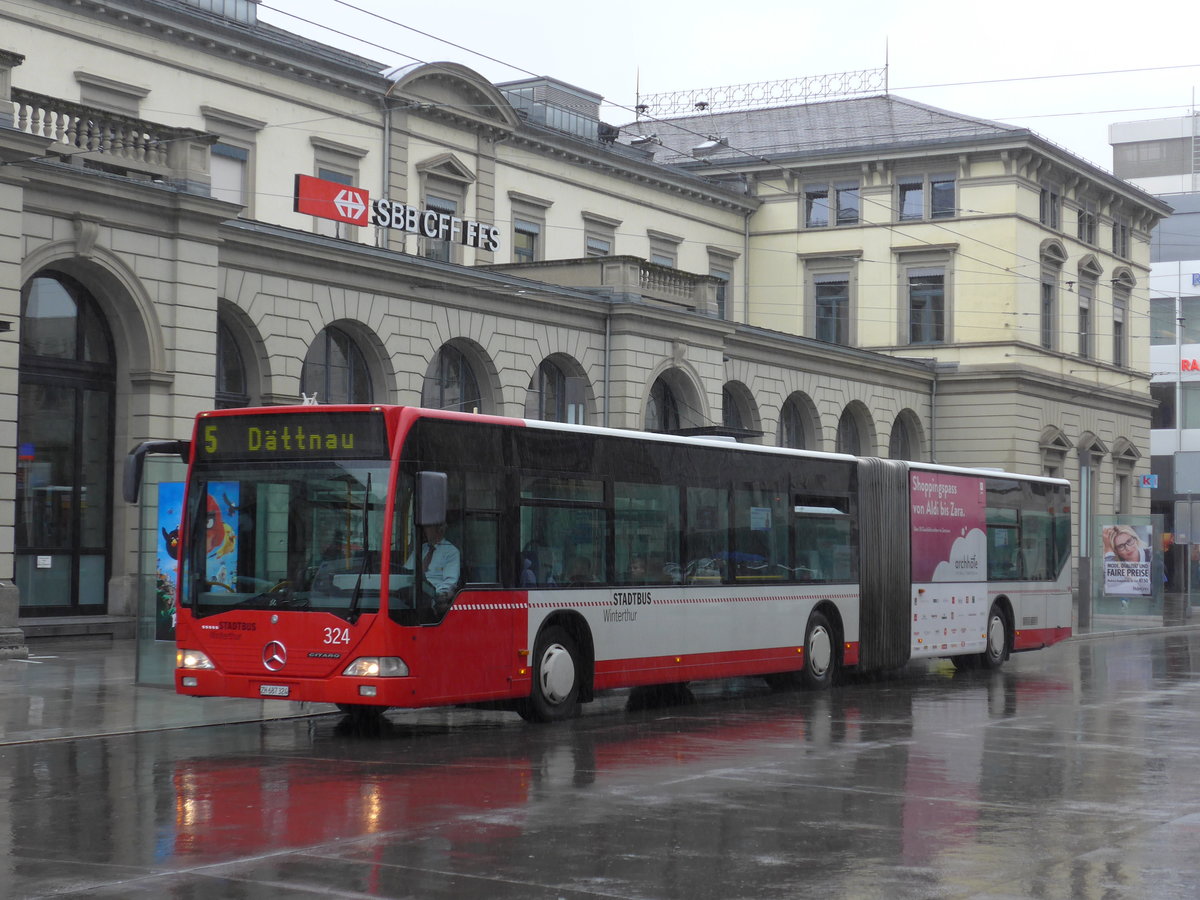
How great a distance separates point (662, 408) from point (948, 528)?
15061 mm

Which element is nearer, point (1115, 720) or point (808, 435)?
point (1115, 720)

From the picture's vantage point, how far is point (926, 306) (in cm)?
5466

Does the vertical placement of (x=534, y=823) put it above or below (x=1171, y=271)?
below

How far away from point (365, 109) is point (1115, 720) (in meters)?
25.5

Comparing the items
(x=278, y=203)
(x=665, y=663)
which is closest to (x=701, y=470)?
(x=665, y=663)

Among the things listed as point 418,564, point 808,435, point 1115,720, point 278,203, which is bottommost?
point 1115,720

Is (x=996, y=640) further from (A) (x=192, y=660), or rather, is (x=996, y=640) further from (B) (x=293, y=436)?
(A) (x=192, y=660)

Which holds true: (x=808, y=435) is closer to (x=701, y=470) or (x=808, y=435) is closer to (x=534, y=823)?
(x=701, y=470)

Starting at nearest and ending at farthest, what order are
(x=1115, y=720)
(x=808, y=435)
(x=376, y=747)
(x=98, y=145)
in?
(x=376, y=747)
(x=1115, y=720)
(x=98, y=145)
(x=808, y=435)

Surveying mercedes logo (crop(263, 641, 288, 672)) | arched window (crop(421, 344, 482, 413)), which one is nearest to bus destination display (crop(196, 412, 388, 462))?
mercedes logo (crop(263, 641, 288, 672))

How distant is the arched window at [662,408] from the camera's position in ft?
128

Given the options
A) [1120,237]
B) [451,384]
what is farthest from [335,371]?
[1120,237]

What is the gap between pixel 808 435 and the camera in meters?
47.2

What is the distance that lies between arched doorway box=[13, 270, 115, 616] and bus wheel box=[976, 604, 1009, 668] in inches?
537
